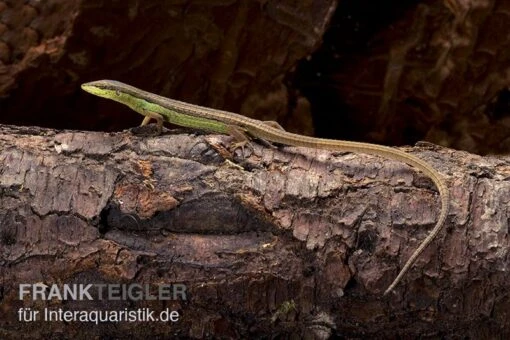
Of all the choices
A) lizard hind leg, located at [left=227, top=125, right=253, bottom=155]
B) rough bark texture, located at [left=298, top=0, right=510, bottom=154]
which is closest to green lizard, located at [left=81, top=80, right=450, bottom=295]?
lizard hind leg, located at [left=227, top=125, right=253, bottom=155]

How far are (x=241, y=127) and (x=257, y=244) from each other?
73 cm

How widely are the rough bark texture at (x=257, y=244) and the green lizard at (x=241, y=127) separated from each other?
0.18 ft

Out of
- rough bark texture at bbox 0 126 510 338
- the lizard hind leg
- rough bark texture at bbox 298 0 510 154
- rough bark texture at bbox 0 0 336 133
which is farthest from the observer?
rough bark texture at bbox 298 0 510 154

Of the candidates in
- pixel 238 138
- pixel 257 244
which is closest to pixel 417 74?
pixel 238 138

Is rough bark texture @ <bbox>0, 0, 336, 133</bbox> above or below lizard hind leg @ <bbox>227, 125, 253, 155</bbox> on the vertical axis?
above

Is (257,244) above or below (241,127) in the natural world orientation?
below

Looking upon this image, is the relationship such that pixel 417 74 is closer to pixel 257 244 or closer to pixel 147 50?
pixel 147 50

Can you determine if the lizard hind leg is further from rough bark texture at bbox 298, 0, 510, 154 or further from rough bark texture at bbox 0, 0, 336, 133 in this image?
rough bark texture at bbox 298, 0, 510, 154

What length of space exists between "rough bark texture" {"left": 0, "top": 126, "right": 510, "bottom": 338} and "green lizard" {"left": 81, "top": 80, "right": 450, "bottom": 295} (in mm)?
56

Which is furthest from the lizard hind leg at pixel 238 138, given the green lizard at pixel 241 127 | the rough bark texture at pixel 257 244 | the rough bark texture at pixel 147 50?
the rough bark texture at pixel 147 50

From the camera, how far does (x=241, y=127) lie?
9.26 feet

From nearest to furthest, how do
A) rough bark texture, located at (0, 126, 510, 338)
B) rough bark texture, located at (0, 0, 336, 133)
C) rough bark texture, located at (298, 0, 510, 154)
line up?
rough bark texture, located at (0, 126, 510, 338), rough bark texture, located at (0, 0, 336, 133), rough bark texture, located at (298, 0, 510, 154)

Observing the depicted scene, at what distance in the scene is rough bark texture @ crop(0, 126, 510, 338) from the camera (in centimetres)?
220

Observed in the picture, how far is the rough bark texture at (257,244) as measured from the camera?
2.20 m
